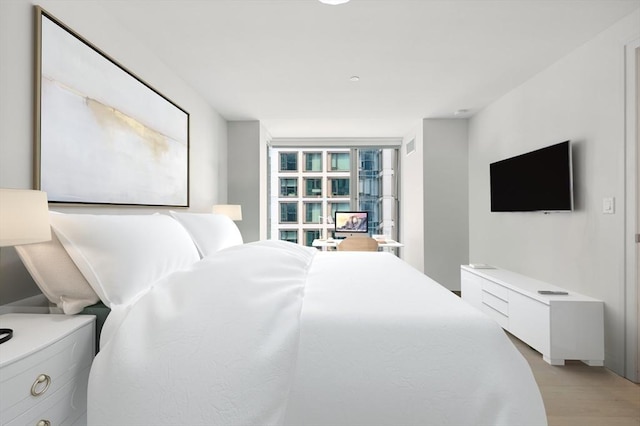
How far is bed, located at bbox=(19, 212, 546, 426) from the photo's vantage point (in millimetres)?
1016

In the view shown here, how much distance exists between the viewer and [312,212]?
6.84m

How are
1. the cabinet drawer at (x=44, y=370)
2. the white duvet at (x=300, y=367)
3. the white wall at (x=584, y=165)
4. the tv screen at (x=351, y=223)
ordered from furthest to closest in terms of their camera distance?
the tv screen at (x=351, y=223), the white wall at (x=584, y=165), the white duvet at (x=300, y=367), the cabinet drawer at (x=44, y=370)

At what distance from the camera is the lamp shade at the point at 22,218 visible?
1.09 meters

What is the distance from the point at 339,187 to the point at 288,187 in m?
1.04

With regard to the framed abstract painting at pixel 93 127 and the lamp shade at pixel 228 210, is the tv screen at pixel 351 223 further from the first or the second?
the framed abstract painting at pixel 93 127

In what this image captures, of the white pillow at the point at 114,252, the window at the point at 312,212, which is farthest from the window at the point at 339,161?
the white pillow at the point at 114,252

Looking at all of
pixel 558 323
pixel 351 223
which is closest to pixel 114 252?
pixel 558 323

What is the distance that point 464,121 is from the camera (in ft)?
16.3

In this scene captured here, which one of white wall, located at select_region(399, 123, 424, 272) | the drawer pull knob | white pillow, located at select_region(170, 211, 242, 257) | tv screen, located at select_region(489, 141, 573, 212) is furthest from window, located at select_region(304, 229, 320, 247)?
the drawer pull knob

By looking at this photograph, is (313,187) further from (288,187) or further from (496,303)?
(496,303)

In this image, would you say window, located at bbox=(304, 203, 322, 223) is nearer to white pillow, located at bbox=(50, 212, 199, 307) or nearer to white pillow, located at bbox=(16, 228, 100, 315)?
white pillow, located at bbox=(50, 212, 199, 307)

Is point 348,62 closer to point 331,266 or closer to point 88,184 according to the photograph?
point 331,266

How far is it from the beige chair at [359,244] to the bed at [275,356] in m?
3.30

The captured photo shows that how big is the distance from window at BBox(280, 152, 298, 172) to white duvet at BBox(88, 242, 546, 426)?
5.67 m
